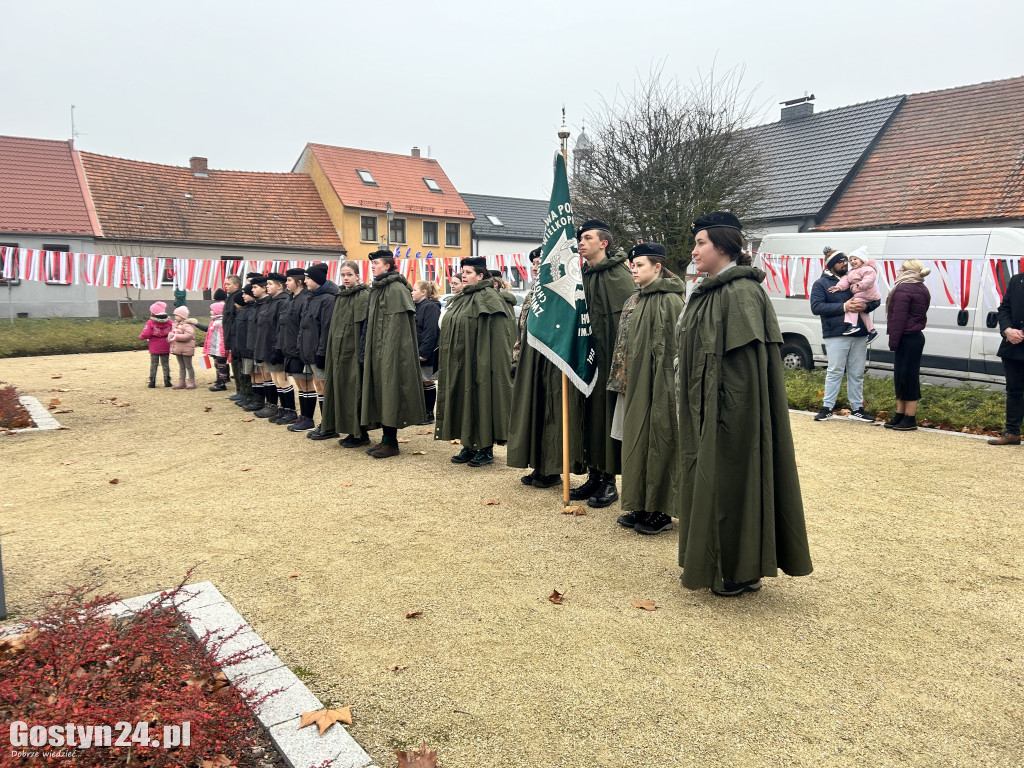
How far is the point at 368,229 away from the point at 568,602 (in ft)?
123

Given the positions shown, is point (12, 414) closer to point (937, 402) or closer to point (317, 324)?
point (317, 324)

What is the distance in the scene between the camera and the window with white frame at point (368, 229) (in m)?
39.2

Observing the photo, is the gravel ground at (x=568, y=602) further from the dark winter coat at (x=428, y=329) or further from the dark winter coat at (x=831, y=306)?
the dark winter coat at (x=831, y=306)

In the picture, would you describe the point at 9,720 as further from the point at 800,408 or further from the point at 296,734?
the point at 800,408

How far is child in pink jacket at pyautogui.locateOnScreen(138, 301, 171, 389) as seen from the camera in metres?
12.7

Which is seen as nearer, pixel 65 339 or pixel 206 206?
pixel 65 339

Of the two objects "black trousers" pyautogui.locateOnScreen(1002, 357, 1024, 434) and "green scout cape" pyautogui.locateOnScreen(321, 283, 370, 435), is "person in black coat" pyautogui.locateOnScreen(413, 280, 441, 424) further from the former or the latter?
"black trousers" pyautogui.locateOnScreen(1002, 357, 1024, 434)

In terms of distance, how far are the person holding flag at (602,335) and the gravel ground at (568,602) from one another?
0.37 meters

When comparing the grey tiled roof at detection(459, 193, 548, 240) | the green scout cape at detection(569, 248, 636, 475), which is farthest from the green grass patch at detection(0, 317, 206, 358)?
the grey tiled roof at detection(459, 193, 548, 240)

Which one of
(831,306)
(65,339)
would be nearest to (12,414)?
(831,306)

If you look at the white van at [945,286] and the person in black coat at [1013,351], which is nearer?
the person in black coat at [1013,351]

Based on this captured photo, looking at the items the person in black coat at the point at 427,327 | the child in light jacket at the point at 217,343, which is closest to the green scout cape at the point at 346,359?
the person in black coat at the point at 427,327

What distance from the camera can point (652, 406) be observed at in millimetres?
4863

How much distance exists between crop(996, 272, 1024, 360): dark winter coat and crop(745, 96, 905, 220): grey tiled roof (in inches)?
577
